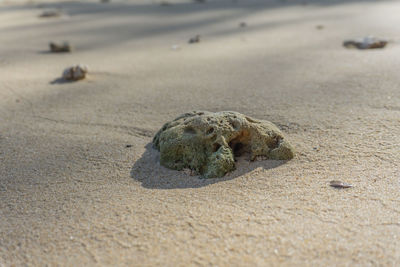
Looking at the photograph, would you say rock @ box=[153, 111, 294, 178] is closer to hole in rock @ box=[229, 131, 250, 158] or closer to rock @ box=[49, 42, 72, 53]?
hole in rock @ box=[229, 131, 250, 158]

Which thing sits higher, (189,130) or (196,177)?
(189,130)

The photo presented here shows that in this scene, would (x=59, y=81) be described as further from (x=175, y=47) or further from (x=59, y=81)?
(x=175, y=47)

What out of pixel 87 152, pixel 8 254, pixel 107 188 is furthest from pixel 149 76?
pixel 8 254

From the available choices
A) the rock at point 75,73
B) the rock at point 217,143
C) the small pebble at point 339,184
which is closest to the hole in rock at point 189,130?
the rock at point 217,143

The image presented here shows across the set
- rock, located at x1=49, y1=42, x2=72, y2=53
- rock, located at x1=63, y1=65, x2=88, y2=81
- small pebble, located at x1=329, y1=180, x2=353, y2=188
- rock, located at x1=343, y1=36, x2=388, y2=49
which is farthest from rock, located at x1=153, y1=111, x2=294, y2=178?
rock, located at x1=49, y1=42, x2=72, y2=53

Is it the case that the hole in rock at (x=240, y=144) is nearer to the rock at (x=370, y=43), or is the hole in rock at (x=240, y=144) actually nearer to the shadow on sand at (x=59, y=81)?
the shadow on sand at (x=59, y=81)

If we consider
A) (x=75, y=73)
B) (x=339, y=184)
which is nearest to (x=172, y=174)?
(x=339, y=184)

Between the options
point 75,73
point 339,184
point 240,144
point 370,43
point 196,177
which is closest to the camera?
point 339,184
